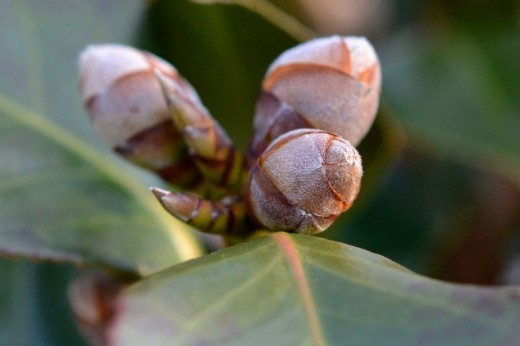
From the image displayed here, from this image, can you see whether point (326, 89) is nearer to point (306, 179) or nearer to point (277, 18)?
point (306, 179)

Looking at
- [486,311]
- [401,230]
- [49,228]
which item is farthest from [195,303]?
[401,230]

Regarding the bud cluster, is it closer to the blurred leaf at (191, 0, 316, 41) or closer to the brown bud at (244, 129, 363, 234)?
the brown bud at (244, 129, 363, 234)

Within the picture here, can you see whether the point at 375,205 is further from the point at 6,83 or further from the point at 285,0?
the point at 6,83

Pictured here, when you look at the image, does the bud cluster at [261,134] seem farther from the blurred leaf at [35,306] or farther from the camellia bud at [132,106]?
the blurred leaf at [35,306]

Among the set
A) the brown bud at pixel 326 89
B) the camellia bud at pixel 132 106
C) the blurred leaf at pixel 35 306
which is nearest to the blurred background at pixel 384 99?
the blurred leaf at pixel 35 306

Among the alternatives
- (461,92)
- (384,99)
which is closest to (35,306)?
(384,99)

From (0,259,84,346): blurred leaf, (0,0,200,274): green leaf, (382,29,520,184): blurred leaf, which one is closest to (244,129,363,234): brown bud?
(0,0,200,274): green leaf
